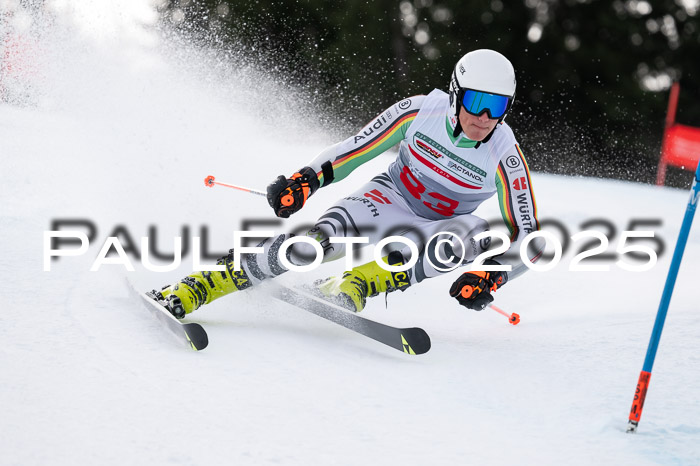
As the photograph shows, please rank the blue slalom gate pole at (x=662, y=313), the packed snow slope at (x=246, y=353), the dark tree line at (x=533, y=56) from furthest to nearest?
the dark tree line at (x=533, y=56) < the blue slalom gate pole at (x=662, y=313) < the packed snow slope at (x=246, y=353)

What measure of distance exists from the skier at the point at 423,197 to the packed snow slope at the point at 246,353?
24cm

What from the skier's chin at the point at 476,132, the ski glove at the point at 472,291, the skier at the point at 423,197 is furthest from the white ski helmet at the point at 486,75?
the ski glove at the point at 472,291

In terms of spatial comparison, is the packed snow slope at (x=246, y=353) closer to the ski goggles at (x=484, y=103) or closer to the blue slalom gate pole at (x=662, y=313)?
the blue slalom gate pole at (x=662, y=313)

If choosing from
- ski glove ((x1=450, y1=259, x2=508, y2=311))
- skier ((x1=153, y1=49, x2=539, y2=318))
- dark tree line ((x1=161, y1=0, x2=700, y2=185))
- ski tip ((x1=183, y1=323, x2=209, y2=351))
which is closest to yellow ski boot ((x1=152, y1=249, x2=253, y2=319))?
skier ((x1=153, y1=49, x2=539, y2=318))

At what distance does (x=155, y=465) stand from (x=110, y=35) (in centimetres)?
561

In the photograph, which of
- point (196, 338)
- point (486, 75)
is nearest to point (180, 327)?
point (196, 338)

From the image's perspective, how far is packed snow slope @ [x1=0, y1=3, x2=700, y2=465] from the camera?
81.3 inches

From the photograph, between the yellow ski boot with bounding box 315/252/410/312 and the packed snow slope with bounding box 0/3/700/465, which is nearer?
the packed snow slope with bounding box 0/3/700/465

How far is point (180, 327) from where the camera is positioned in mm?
2748

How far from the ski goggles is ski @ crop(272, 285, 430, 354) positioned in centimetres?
100

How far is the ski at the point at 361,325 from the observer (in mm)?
2969

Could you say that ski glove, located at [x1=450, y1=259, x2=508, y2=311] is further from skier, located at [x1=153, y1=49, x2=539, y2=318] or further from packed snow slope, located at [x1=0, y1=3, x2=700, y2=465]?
packed snow slope, located at [x1=0, y1=3, x2=700, y2=465]

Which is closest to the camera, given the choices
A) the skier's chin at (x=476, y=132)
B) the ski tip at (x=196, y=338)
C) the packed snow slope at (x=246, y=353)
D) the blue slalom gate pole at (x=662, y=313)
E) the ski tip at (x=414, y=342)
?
the packed snow slope at (x=246, y=353)

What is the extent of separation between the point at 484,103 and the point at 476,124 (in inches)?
4.3
